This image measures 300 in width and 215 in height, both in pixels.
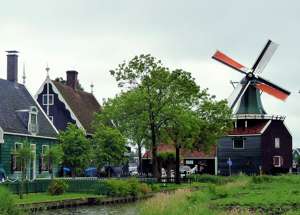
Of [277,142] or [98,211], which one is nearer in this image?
[98,211]

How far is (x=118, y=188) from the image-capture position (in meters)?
35.6

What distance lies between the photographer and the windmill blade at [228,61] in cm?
6744

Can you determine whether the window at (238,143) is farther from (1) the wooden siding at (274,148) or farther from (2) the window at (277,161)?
(2) the window at (277,161)

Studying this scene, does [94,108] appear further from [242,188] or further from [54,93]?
[242,188]

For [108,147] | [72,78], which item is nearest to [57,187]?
[108,147]

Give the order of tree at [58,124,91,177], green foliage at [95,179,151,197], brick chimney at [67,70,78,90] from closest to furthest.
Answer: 1. green foliage at [95,179,151,197]
2. tree at [58,124,91,177]
3. brick chimney at [67,70,78,90]

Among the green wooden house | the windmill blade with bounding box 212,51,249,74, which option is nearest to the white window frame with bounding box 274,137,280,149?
the windmill blade with bounding box 212,51,249,74

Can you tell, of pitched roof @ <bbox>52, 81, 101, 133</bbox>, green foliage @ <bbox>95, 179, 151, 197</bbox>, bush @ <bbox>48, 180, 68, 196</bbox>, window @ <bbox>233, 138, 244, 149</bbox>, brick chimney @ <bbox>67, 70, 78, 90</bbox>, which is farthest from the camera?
window @ <bbox>233, 138, 244, 149</bbox>

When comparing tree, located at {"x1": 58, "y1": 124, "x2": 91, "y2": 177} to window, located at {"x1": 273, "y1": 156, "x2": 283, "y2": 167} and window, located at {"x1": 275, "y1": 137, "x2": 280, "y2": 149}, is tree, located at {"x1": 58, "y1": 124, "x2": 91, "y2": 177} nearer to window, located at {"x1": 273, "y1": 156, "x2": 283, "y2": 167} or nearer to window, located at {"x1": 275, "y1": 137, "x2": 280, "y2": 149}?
window, located at {"x1": 273, "y1": 156, "x2": 283, "y2": 167}

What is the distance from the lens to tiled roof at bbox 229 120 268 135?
64.3m

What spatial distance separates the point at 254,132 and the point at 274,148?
317 cm

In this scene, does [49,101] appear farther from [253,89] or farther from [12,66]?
[253,89]

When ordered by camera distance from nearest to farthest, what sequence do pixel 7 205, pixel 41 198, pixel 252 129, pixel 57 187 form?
pixel 7 205 → pixel 41 198 → pixel 57 187 → pixel 252 129

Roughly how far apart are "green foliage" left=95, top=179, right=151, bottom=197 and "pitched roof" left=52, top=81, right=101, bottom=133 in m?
17.1
